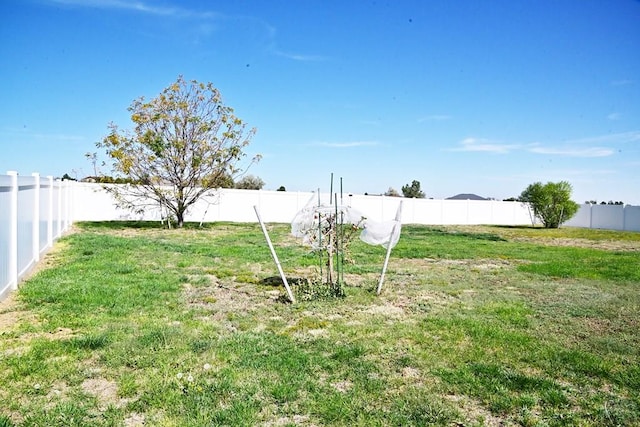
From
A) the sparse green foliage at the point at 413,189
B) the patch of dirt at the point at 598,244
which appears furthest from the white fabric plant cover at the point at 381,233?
the sparse green foliage at the point at 413,189

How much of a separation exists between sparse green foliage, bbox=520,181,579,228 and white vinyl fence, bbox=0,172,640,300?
10.7 feet

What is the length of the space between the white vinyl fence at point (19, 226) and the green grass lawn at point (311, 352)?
13.4 inches

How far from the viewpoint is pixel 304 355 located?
4.07 meters

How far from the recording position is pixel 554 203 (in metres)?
31.0

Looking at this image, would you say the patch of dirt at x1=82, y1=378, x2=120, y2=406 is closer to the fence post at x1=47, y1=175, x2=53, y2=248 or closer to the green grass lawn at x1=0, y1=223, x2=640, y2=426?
the green grass lawn at x1=0, y1=223, x2=640, y2=426

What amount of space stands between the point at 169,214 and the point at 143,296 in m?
14.9

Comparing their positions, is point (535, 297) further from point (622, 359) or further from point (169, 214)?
point (169, 214)

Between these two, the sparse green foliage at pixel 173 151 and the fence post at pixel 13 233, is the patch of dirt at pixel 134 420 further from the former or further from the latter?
the sparse green foliage at pixel 173 151

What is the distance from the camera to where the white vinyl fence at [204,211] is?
624 centimetres

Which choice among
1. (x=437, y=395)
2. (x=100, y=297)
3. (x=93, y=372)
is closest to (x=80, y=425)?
Result: (x=93, y=372)

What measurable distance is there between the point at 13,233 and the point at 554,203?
1242 inches

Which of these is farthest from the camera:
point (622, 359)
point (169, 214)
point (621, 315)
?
point (169, 214)

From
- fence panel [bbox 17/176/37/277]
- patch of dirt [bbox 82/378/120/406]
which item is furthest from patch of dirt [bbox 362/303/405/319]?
fence panel [bbox 17/176/37/277]

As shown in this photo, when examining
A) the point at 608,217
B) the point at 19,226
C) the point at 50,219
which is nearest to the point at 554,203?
the point at 608,217
